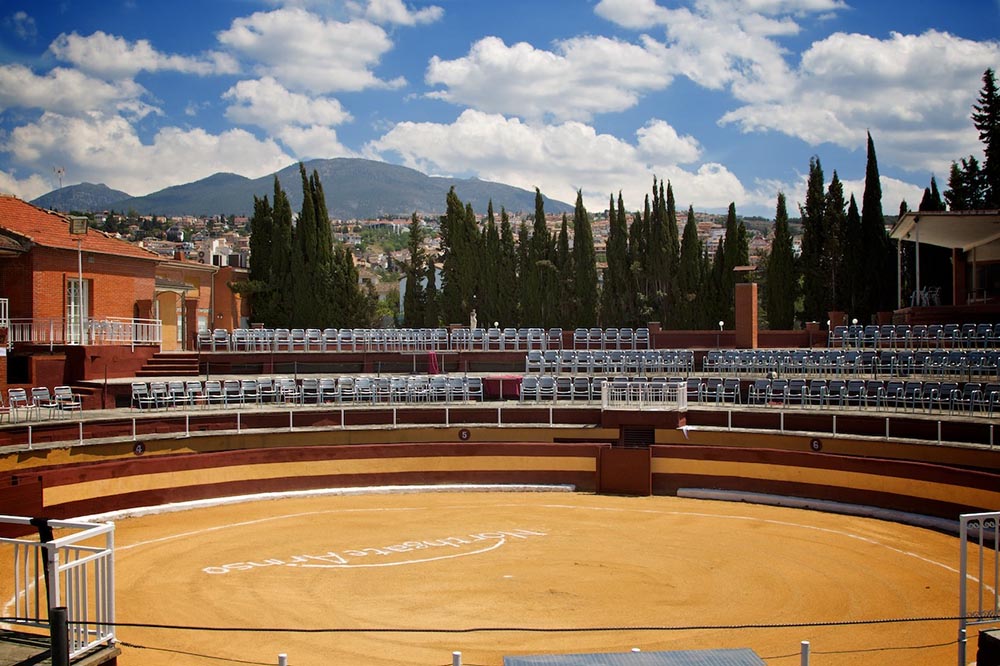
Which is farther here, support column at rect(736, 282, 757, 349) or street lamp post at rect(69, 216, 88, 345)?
support column at rect(736, 282, 757, 349)

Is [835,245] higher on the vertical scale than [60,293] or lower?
higher

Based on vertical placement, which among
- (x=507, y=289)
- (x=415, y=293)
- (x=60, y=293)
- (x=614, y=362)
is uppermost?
(x=507, y=289)

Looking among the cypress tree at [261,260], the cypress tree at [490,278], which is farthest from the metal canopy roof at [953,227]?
the cypress tree at [261,260]

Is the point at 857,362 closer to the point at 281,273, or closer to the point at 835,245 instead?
the point at 835,245

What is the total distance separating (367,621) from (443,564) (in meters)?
3.87

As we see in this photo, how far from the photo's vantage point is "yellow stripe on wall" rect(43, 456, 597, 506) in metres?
24.0

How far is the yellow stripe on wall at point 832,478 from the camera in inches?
832

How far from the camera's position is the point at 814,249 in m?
51.1

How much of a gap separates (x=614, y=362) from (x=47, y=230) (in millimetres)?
22337

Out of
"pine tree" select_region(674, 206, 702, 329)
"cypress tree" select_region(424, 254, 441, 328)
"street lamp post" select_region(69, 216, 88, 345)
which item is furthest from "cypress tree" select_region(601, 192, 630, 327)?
"street lamp post" select_region(69, 216, 88, 345)

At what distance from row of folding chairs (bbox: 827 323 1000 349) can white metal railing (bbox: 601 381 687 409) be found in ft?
34.6

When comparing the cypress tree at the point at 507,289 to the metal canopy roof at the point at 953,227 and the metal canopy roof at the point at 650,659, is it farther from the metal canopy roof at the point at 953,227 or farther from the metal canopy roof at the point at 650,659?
the metal canopy roof at the point at 650,659

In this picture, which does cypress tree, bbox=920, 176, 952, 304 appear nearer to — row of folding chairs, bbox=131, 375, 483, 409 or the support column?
the support column

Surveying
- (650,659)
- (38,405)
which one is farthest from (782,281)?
(650,659)
